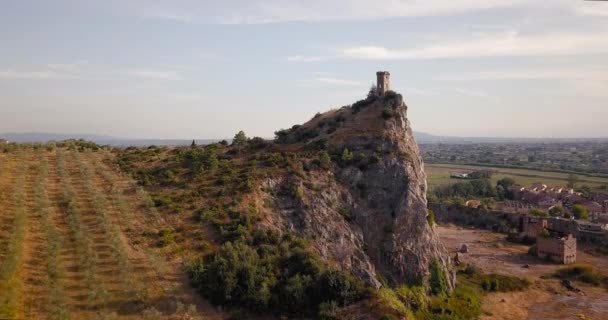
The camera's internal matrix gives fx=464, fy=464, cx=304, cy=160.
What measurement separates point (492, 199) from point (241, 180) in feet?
281

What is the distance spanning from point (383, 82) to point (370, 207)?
16553 millimetres

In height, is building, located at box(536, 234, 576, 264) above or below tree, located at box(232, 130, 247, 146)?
below

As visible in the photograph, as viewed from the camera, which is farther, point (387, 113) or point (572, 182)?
point (572, 182)

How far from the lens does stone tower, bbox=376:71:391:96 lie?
173 feet

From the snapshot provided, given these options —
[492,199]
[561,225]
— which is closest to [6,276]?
[561,225]

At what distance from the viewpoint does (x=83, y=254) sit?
2880 centimetres

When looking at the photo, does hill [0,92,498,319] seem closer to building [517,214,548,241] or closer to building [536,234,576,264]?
building [536,234,576,264]

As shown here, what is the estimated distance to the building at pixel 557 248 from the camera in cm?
5891

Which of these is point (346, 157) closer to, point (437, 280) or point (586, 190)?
point (437, 280)

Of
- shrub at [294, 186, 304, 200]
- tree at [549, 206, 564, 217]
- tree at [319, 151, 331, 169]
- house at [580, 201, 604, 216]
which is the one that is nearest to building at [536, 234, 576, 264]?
tree at [549, 206, 564, 217]

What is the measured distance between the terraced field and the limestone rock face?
34.1 ft

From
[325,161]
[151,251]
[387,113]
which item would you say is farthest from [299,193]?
[387,113]

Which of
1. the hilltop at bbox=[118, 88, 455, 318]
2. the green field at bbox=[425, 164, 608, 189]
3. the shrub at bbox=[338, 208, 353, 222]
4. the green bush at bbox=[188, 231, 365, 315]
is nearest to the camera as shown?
the green bush at bbox=[188, 231, 365, 315]

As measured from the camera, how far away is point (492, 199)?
4348 inches
